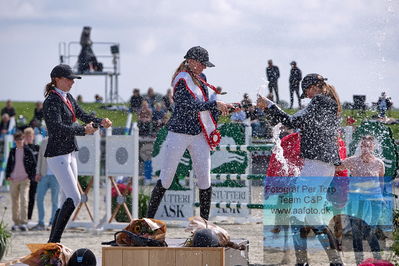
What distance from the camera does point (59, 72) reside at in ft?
25.2

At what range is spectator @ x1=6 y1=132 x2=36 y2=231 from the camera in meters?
12.9

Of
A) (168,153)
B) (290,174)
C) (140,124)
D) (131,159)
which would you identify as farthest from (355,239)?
(140,124)

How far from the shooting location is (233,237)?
930 cm

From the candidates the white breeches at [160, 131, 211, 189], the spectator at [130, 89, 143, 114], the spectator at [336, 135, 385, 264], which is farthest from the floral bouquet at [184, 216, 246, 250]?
the spectator at [130, 89, 143, 114]

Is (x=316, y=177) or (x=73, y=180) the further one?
(x=73, y=180)

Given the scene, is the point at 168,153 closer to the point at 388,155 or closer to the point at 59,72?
the point at 59,72

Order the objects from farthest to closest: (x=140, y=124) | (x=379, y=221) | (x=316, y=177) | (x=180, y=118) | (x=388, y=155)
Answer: (x=140, y=124) < (x=388, y=155) < (x=379, y=221) < (x=180, y=118) < (x=316, y=177)

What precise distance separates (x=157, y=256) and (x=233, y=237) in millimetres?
4237

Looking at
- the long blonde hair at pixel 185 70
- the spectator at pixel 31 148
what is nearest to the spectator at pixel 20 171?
the spectator at pixel 31 148

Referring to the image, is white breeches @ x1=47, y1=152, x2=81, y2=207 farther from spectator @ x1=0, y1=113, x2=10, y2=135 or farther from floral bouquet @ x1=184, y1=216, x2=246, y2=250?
spectator @ x1=0, y1=113, x2=10, y2=135

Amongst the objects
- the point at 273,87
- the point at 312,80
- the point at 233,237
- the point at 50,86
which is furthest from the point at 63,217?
the point at 273,87

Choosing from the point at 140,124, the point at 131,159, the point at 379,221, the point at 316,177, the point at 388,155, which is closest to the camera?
the point at 316,177

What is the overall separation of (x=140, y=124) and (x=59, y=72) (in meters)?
8.73

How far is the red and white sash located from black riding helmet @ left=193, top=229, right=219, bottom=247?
83.4 inches
